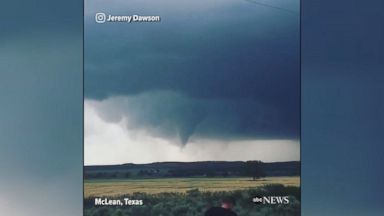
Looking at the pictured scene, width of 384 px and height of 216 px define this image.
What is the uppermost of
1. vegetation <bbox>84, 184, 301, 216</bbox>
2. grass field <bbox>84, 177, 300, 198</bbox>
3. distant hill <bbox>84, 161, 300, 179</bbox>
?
distant hill <bbox>84, 161, 300, 179</bbox>

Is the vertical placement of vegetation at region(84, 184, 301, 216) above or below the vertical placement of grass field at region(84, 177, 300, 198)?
below

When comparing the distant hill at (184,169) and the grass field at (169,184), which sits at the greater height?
the distant hill at (184,169)

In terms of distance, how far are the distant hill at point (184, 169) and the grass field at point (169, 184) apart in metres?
0.03

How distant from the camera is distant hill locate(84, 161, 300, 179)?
4188 mm

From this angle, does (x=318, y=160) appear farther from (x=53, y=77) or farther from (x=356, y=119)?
(x=53, y=77)

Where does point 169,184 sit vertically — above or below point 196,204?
above

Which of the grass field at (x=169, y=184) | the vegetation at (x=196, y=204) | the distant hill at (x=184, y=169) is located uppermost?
the distant hill at (x=184, y=169)

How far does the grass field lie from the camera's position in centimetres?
419

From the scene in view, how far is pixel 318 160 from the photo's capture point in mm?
4184

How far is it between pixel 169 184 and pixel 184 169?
0.41 ft

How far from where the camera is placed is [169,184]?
421 centimetres

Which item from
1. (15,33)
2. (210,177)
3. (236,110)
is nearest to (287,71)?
(236,110)

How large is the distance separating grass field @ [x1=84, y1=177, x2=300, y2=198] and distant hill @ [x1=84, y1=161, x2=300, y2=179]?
3cm

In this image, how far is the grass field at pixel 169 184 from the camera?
4.19 m
